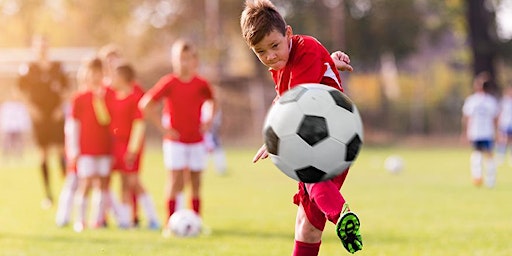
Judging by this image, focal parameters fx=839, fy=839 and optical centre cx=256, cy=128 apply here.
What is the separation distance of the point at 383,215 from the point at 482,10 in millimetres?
26834

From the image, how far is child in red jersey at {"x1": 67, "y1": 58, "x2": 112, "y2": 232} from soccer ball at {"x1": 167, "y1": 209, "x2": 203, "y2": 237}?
4.65ft

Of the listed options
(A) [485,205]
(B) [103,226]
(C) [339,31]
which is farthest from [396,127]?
(B) [103,226]

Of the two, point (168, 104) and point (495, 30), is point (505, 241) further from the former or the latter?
point (495, 30)

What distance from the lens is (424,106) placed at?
123ft

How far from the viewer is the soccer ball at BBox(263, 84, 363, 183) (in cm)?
450

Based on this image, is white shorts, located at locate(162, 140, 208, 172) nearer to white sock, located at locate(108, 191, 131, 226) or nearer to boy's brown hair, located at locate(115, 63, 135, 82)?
boy's brown hair, located at locate(115, 63, 135, 82)

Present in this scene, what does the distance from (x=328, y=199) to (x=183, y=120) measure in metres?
4.45

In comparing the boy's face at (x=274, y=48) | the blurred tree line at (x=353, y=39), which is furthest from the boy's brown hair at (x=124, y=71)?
the blurred tree line at (x=353, y=39)

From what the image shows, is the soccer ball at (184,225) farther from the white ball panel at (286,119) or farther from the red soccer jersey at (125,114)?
the white ball panel at (286,119)

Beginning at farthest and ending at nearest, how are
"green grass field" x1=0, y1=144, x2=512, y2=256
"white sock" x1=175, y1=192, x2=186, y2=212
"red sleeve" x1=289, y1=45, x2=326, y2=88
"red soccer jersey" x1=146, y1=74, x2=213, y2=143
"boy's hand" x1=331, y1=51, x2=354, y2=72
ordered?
"white sock" x1=175, y1=192, x2=186, y2=212, "red soccer jersey" x1=146, y1=74, x2=213, y2=143, "green grass field" x1=0, y1=144, x2=512, y2=256, "boy's hand" x1=331, y1=51, x2=354, y2=72, "red sleeve" x1=289, y1=45, x2=326, y2=88

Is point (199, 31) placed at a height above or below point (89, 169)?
above

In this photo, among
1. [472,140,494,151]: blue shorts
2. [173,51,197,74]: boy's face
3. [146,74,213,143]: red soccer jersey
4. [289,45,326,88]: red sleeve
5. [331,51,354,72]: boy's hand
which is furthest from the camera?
[472,140,494,151]: blue shorts

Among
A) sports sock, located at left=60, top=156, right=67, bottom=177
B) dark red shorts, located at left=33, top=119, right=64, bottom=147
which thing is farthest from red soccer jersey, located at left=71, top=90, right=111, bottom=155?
sports sock, located at left=60, top=156, right=67, bottom=177

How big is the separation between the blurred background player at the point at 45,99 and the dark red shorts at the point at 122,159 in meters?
3.03
